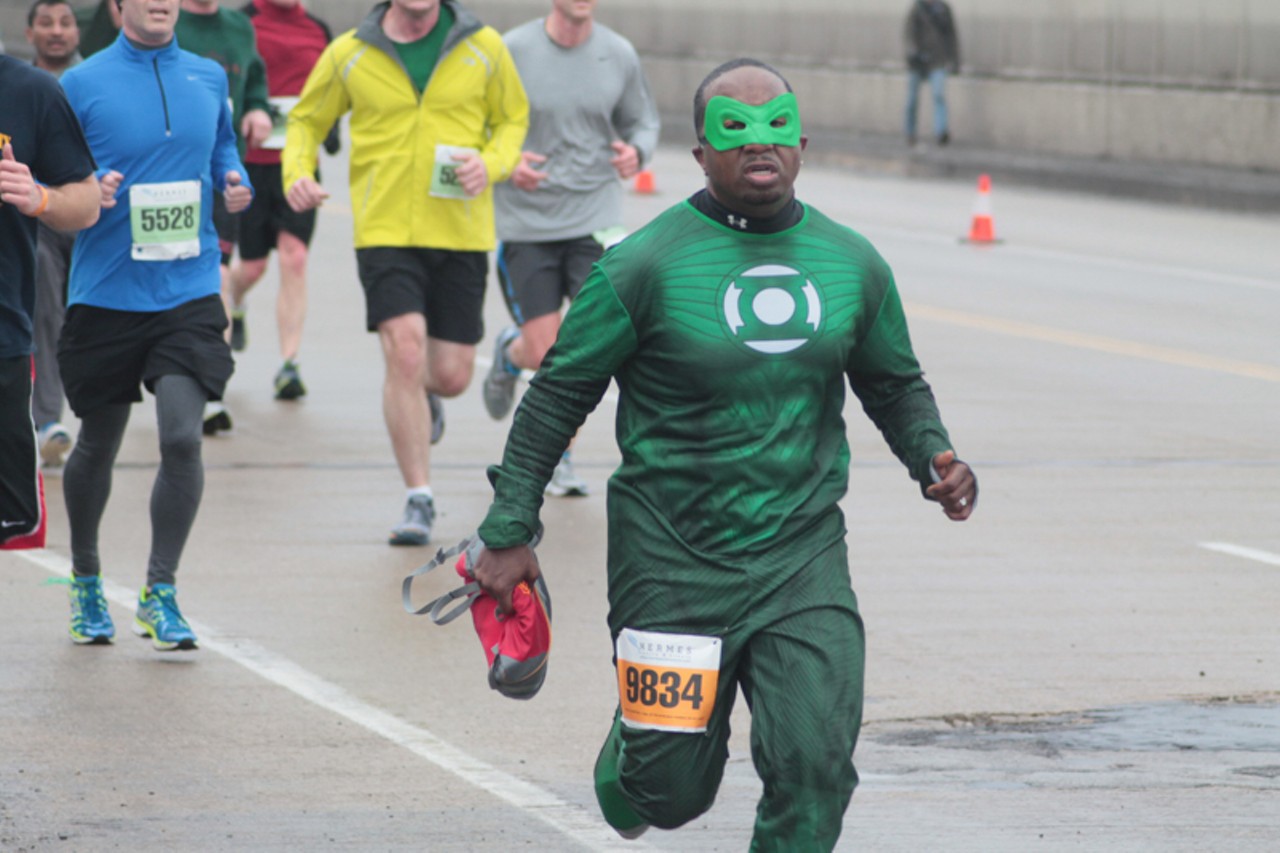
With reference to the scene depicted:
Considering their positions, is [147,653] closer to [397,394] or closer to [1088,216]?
[397,394]

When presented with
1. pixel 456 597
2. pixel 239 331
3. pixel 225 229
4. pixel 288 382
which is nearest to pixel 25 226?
pixel 456 597

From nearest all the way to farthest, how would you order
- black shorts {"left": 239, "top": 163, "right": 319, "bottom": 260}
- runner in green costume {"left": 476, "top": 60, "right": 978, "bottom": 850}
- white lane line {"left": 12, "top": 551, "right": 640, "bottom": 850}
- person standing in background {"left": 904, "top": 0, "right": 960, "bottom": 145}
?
runner in green costume {"left": 476, "top": 60, "right": 978, "bottom": 850} < white lane line {"left": 12, "top": 551, "right": 640, "bottom": 850} < black shorts {"left": 239, "top": 163, "right": 319, "bottom": 260} < person standing in background {"left": 904, "top": 0, "right": 960, "bottom": 145}

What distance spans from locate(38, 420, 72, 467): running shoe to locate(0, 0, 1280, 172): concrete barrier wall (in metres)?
18.9

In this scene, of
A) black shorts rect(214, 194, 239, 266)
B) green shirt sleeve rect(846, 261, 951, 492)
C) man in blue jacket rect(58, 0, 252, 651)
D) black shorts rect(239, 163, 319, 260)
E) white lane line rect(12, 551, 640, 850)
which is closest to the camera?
green shirt sleeve rect(846, 261, 951, 492)

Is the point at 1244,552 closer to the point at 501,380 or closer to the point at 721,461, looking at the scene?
the point at 501,380

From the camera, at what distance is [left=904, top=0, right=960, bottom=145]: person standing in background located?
31.3m

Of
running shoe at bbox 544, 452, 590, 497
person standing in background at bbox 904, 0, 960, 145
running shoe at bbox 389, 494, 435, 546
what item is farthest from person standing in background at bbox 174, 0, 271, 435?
person standing in background at bbox 904, 0, 960, 145

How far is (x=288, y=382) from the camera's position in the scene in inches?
501

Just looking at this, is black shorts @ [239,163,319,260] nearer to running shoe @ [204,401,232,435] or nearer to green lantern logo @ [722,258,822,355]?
running shoe @ [204,401,232,435]

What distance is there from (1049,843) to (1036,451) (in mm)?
5959

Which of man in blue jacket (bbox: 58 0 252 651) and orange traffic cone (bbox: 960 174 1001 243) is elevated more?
man in blue jacket (bbox: 58 0 252 651)

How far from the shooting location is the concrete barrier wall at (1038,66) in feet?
91.1

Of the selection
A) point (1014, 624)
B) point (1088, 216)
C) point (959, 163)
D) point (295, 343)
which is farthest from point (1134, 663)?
point (959, 163)

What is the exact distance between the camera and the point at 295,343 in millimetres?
12797
